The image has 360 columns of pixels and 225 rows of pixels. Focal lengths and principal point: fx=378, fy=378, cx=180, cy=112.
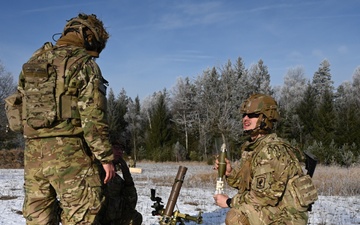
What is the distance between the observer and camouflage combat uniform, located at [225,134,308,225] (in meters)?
3.29

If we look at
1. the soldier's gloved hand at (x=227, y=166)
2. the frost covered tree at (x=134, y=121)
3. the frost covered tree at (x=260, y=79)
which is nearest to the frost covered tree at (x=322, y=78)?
the frost covered tree at (x=260, y=79)

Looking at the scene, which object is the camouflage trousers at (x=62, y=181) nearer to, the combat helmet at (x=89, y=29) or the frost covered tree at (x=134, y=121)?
the combat helmet at (x=89, y=29)

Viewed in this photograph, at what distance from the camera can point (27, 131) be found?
139 inches

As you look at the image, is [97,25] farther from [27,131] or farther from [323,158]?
[323,158]

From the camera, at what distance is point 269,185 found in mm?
3281

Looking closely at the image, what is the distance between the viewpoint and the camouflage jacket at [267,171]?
3289 millimetres

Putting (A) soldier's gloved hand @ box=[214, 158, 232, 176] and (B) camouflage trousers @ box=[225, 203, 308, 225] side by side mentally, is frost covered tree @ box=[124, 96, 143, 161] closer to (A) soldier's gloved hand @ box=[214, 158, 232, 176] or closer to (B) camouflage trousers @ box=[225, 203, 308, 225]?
(A) soldier's gloved hand @ box=[214, 158, 232, 176]

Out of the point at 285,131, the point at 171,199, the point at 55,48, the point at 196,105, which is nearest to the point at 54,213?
the point at 171,199

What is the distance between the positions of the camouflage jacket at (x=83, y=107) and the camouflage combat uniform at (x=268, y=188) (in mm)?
1300

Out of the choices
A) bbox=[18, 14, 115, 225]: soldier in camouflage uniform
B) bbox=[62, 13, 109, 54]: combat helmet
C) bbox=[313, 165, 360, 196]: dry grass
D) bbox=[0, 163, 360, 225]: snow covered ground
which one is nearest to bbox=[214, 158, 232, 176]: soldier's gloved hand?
bbox=[18, 14, 115, 225]: soldier in camouflage uniform

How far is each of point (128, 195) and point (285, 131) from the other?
35220 mm

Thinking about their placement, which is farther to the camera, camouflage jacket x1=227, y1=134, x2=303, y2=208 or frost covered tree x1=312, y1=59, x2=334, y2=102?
frost covered tree x1=312, y1=59, x2=334, y2=102

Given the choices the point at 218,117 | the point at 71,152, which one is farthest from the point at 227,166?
the point at 218,117

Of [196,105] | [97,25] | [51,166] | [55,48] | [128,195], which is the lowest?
[128,195]
